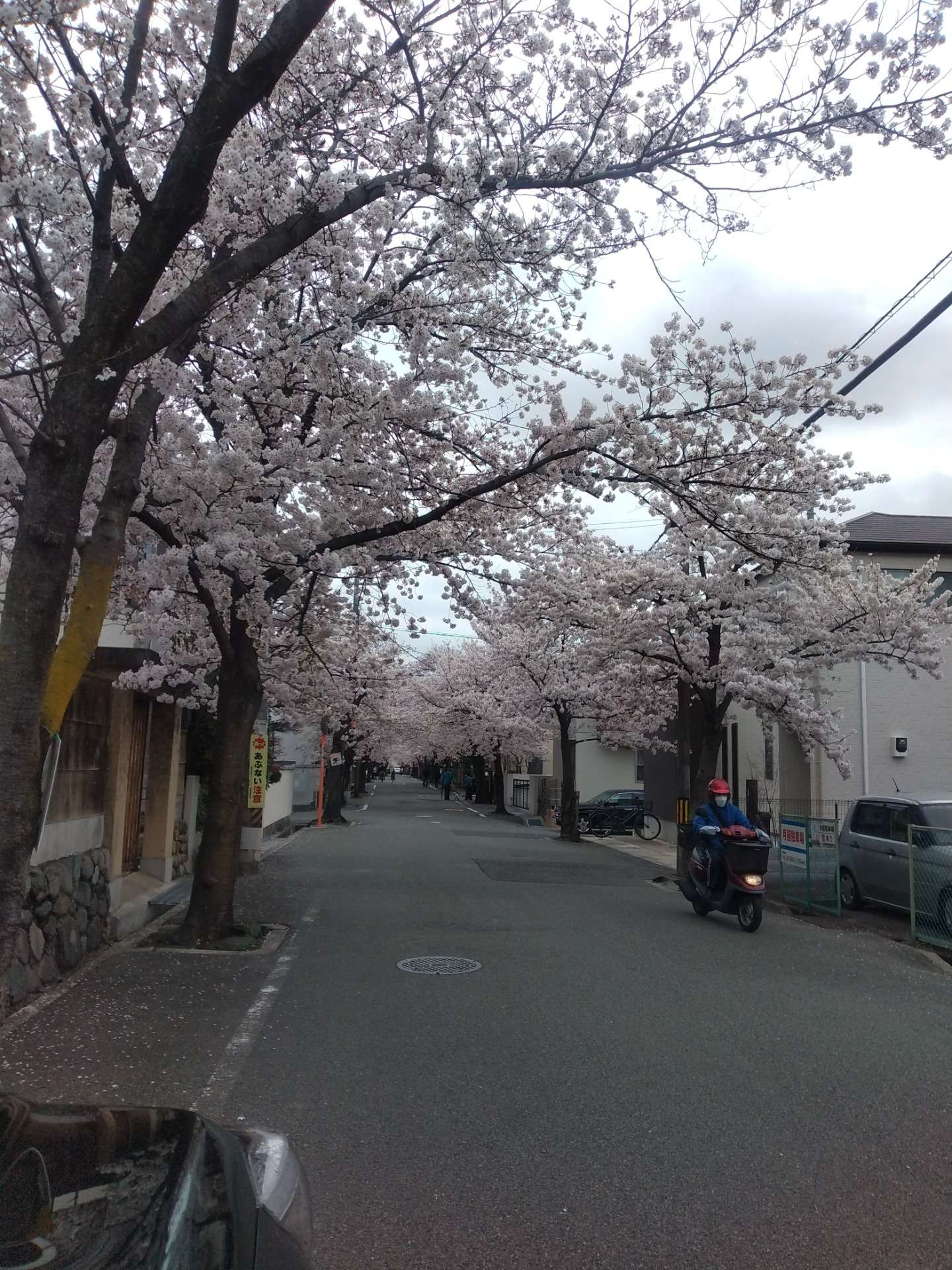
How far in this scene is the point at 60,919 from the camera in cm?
896

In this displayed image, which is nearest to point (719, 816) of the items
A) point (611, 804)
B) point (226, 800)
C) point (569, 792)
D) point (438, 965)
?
point (438, 965)

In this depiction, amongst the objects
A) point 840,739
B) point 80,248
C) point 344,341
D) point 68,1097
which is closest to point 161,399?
point 80,248

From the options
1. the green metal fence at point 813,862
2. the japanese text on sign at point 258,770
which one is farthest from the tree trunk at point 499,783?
the green metal fence at point 813,862

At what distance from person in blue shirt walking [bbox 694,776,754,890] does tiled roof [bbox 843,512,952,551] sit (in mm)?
9651

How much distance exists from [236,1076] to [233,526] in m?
4.46

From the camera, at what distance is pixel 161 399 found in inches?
263

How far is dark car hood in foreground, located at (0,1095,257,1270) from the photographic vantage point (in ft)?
6.76

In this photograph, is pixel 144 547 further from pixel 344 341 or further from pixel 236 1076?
pixel 236 1076

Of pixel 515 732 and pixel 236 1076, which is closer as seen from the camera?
pixel 236 1076

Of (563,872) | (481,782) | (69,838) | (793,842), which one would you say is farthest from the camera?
(481,782)

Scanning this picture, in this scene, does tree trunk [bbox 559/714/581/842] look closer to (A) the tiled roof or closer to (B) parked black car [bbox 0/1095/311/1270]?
(A) the tiled roof

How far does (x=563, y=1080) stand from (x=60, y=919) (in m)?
5.09

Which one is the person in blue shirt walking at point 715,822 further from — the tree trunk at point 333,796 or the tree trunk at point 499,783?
the tree trunk at point 499,783

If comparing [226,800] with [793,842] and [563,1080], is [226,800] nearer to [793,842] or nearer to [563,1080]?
[563,1080]
